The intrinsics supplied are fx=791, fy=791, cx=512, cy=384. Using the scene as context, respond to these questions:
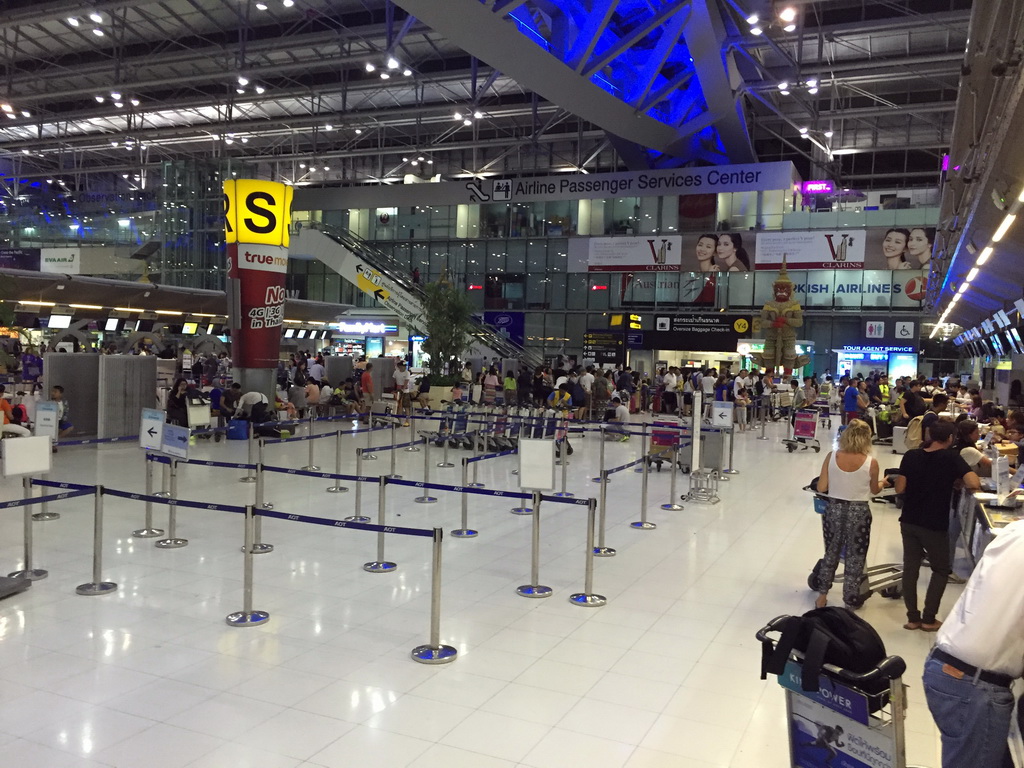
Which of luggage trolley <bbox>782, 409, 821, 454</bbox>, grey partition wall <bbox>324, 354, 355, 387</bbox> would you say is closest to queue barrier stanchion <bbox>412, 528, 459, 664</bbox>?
luggage trolley <bbox>782, 409, 821, 454</bbox>

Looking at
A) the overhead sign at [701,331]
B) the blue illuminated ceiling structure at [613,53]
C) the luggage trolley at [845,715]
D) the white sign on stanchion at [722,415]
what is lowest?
the luggage trolley at [845,715]

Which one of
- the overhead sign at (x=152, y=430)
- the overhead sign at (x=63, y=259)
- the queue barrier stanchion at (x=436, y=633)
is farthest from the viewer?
the overhead sign at (x=63, y=259)

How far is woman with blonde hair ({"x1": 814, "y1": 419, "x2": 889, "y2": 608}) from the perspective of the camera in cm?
650

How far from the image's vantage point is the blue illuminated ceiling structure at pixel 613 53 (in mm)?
14992

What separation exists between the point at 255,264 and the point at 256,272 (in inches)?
6.5

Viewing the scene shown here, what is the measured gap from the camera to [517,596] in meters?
7.00

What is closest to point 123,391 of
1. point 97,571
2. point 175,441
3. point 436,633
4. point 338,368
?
point 175,441

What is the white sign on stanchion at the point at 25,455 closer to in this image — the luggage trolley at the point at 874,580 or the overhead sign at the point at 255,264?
the luggage trolley at the point at 874,580

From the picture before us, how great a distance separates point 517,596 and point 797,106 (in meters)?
34.3

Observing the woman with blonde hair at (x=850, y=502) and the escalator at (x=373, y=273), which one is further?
the escalator at (x=373, y=273)

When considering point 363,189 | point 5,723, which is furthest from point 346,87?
point 5,723

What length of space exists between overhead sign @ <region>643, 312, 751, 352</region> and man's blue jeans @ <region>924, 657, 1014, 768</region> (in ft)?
95.0

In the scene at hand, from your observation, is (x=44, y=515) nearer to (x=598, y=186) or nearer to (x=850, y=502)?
(x=850, y=502)

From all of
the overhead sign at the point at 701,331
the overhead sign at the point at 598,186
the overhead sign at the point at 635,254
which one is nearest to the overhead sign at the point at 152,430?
the overhead sign at the point at 701,331
